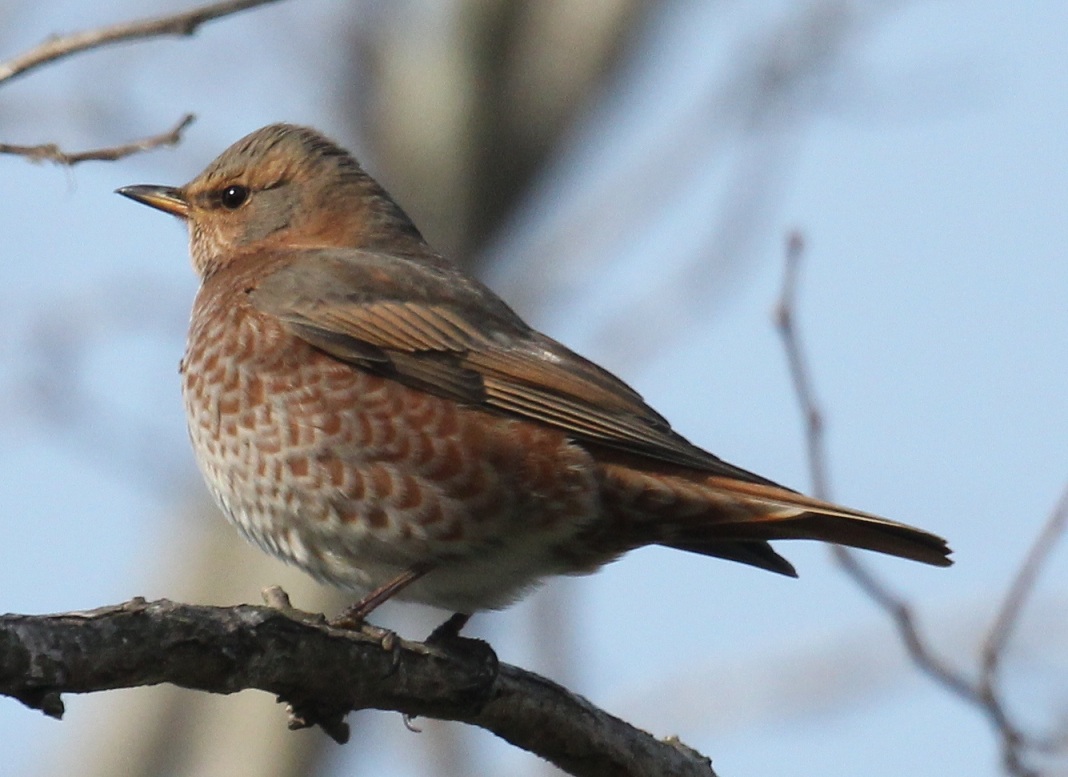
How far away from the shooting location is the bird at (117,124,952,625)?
5594 mm

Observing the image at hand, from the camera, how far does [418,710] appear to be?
5039 mm

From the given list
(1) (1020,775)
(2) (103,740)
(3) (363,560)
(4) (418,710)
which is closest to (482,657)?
(4) (418,710)

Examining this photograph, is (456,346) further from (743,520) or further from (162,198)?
(162,198)

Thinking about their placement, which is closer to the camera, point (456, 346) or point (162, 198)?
point (456, 346)

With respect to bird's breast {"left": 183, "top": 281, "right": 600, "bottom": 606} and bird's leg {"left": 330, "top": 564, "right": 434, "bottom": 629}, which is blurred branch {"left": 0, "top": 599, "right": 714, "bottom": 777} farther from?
bird's breast {"left": 183, "top": 281, "right": 600, "bottom": 606}

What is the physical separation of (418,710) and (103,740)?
6.89 meters

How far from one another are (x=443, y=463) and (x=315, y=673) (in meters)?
1.19

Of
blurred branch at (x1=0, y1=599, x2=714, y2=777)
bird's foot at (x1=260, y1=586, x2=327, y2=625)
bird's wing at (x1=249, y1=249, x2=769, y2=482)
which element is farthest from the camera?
bird's wing at (x1=249, y1=249, x2=769, y2=482)

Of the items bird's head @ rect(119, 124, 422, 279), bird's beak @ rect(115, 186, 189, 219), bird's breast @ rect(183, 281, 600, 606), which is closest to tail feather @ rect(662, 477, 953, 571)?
bird's breast @ rect(183, 281, 600, 606)

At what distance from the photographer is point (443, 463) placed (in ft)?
18.5

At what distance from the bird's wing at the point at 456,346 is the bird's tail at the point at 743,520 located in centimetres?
9

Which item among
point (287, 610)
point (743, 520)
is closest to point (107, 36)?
point (287, 610)

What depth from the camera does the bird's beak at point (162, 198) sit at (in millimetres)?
7246

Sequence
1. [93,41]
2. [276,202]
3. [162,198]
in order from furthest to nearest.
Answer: [162,198] → [276,202] → [93,41]
